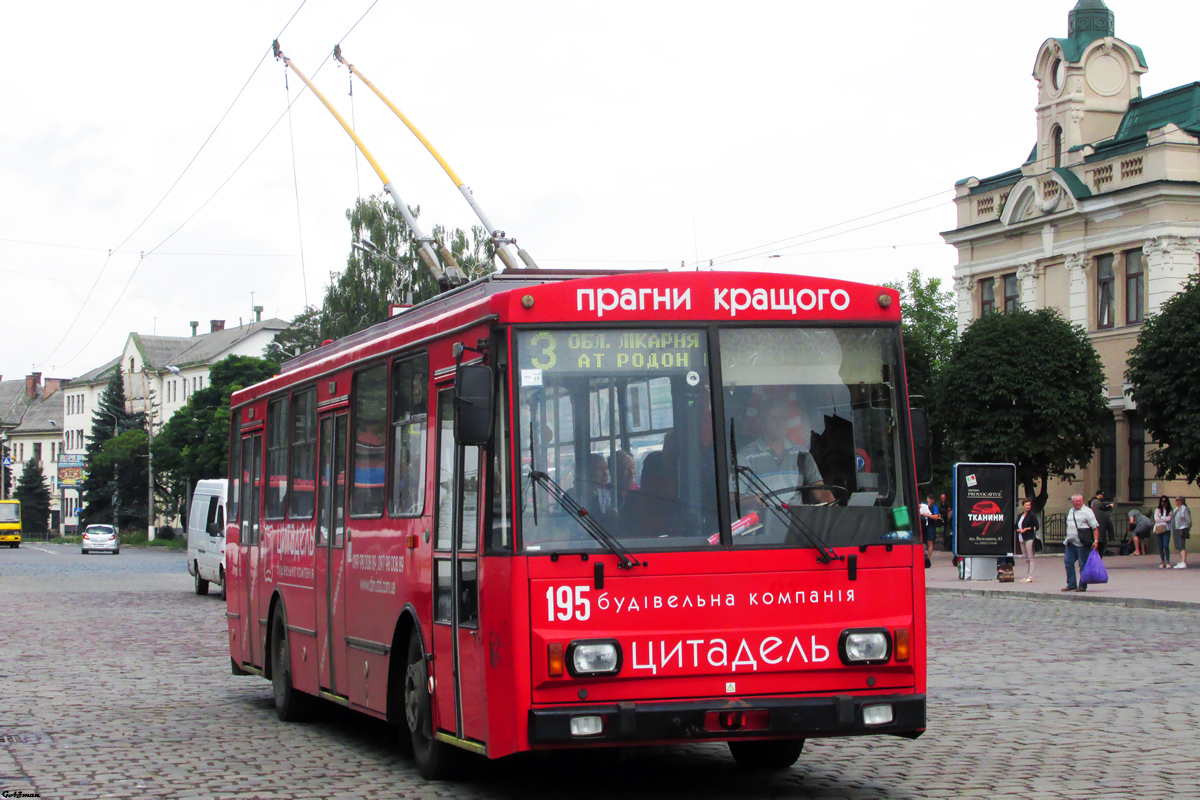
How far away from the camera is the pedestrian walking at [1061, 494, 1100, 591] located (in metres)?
27.6

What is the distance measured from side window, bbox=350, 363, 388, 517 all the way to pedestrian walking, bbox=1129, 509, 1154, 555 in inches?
1459

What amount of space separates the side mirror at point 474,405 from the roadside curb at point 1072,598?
19.1 m

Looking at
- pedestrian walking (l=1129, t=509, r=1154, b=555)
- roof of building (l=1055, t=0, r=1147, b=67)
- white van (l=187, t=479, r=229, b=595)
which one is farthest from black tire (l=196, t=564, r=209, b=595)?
roof of building (l=1055, t=0, r=1147, b=67)

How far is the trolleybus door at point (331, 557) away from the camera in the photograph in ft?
37.0

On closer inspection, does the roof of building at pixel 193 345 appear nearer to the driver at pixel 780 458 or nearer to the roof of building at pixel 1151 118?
the roof of building at pixel 1151 118

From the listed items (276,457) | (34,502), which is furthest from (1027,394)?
(34,502)

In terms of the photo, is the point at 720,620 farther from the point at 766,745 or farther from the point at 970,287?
the point at 970,287

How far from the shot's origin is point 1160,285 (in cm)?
4747

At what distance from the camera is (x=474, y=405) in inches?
313

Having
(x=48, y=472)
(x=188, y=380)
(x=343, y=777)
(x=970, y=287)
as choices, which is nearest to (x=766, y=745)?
(x=343, y=777)

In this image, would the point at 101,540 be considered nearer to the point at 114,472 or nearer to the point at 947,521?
the point at 114,472

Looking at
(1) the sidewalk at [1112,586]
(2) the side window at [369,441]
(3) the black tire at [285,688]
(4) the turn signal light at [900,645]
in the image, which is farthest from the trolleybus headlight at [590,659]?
(1) the sidewalk at [1112,586]

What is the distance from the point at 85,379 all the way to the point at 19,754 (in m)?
157

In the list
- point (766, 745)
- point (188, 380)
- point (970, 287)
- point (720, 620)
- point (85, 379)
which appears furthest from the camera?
point (85, 379)
